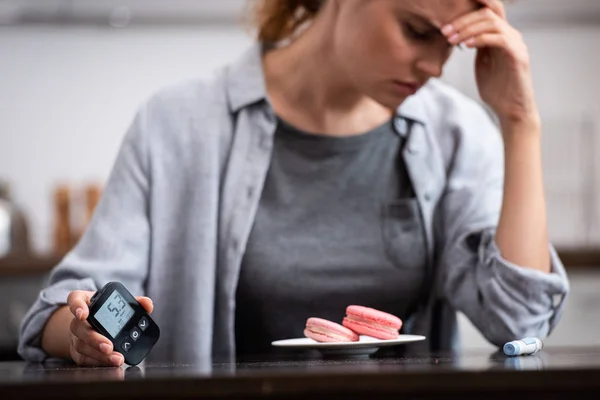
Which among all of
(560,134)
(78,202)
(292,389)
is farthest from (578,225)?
(292,389)

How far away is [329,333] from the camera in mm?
1128

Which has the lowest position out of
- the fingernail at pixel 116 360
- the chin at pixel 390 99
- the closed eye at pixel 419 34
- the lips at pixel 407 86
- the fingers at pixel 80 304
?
the fingernail at pixel 116 360

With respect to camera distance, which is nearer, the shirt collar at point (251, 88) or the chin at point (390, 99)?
the chin at point (390, 99)

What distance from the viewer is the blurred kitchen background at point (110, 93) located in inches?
131

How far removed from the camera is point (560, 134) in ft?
11.3

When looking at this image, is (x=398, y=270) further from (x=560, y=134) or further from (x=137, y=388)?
(x=560, y=134)

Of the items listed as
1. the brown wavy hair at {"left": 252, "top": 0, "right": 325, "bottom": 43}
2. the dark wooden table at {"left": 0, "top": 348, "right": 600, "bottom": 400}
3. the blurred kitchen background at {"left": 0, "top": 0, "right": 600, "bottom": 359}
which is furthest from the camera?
the blurred kitchen background at {"left": 0, "top": 0, "right": 600, "bottom": 359}

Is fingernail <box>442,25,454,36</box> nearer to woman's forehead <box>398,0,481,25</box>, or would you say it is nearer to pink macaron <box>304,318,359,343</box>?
woman's forehead <box>398,0,481,25</box>

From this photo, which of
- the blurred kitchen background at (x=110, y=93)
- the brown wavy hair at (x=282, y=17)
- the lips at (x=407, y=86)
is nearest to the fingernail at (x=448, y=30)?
the lips at (x=407, y=86)

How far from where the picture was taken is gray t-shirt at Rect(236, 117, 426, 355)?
4.80ft

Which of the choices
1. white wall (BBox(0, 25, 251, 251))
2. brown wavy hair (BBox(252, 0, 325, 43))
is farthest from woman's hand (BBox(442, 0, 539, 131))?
white wall (BBox(0, 25, 251, 251))

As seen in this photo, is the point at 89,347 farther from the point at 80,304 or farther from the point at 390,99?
the point at 390,99

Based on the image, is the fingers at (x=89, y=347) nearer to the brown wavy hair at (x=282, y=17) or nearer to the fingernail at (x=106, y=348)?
the fingernail at (x=106, y=348)

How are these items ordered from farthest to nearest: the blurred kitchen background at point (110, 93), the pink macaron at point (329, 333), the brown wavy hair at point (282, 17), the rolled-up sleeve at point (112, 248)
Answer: the blurred kitchen background at point (110, 93)
the brown wavy hair at point (282, 17)
the rolled-up sleeve at point (112, 248)
the pink macaron at point (329, 333)
